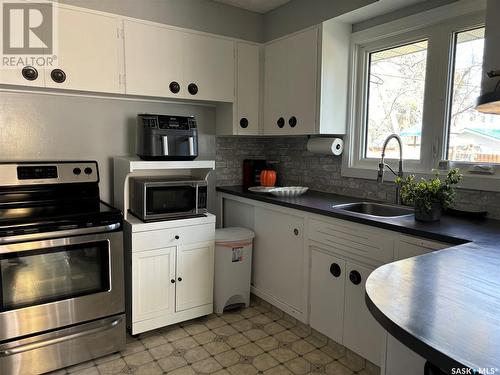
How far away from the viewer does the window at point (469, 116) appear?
83.1 inches

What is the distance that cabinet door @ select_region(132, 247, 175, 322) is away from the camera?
2.41m

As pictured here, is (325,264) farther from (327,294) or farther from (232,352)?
(232,352)

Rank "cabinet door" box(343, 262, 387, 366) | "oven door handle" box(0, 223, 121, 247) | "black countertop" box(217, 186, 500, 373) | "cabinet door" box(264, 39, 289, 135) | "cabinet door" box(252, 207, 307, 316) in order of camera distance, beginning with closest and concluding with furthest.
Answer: "black countertop" box(217, 186, 500, 373) → "oven door handle" box(0, 223, 121, 247) → "cabinet door" box(343, 262, 387, 366) → "cabinet door" box(252, 207, 307, 316) → "cabinet door" box(264, 39, 289, 135)

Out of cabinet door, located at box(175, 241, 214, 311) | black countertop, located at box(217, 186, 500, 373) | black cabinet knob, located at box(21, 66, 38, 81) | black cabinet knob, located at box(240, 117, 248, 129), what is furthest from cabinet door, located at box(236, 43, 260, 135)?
black countertop, located at box(217, 186, 500, 373)

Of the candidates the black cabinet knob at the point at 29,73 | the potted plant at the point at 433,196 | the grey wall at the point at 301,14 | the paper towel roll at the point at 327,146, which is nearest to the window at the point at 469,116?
the potted plant at the point at 433,196

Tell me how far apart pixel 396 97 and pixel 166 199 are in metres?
1.76

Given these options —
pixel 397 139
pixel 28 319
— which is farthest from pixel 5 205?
pixel 397 139

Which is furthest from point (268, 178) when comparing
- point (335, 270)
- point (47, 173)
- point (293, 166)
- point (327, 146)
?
point (47, 173)

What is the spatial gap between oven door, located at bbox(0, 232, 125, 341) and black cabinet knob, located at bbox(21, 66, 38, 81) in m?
1.01

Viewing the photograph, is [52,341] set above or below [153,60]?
below

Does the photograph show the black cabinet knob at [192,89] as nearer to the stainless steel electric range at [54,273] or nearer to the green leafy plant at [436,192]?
the stainless steel electric range at [54,273]

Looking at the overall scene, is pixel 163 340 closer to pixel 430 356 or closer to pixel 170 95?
pixel 170 95

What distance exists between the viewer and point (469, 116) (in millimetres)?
2186

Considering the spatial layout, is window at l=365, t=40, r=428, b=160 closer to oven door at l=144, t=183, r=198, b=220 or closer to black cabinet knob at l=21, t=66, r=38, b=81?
oven door at l=144, t=183, r=198, b=220
